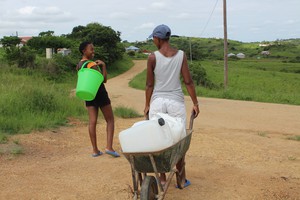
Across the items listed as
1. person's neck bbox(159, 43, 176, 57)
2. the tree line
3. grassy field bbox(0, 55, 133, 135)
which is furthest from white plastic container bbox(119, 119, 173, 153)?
the tree line

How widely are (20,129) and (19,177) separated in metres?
2.37

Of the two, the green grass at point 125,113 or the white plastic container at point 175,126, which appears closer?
the white plastic container at point 175,126

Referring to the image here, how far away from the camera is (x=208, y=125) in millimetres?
8828

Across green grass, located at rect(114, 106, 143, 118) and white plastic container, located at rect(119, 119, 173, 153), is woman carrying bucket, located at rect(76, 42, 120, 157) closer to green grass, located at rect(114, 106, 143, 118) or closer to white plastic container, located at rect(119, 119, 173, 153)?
white plastic container, located at rect(119, 119, 173, 153)

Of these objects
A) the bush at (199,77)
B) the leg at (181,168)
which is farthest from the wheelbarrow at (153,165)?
the bush at (199,77)

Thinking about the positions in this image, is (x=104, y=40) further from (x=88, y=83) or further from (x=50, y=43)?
(x=88, y=83)

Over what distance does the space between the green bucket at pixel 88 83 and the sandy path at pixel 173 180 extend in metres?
Result: 0.97

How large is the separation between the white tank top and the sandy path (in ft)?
3.25

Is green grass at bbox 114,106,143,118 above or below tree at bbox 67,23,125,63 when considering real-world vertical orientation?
below

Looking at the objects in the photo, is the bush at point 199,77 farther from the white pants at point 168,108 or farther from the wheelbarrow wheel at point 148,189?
the wheelbarrow wheel at point 148,189

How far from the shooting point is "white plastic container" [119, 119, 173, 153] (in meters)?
3.20

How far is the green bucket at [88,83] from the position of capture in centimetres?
475

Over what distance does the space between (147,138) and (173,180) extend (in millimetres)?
1385

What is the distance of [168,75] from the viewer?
3.75 meters
